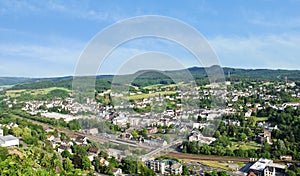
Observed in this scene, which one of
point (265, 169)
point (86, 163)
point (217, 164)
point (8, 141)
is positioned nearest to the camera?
point (86, 163)

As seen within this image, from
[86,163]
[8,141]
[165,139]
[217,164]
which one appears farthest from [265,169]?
[8,141]

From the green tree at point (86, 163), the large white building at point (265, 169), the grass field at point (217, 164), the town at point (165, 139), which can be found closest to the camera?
the town at point (165, 139)

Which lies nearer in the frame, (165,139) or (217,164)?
(165,139)

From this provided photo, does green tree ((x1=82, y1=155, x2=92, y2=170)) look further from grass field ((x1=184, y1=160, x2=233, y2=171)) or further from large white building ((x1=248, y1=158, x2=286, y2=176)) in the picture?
large white building ((x1=248, y1=158, x2=286, y2=176))

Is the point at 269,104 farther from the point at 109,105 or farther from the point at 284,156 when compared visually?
the point at 109,105

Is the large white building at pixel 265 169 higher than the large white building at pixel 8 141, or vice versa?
the large white building at pixel 8 141

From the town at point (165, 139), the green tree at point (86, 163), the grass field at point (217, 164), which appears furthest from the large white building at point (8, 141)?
the grass field at point (217, 164)

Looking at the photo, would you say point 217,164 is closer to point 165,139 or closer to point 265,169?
point 265,169

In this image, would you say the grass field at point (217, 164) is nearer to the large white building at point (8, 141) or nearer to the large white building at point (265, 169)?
the large white building at point (265, 169)

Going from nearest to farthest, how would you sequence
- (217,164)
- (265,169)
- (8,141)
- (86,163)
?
(86,163) → (265,169) → (217,164) → (8,141)

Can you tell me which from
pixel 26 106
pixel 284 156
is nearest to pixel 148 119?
pixel 284 156

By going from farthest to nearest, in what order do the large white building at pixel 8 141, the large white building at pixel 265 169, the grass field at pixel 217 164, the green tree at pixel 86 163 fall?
the large white building at pixel 8 141
the grass field at pixel 217 164
the large white building at pixel 265 169
the green tree at pixel 86 163
